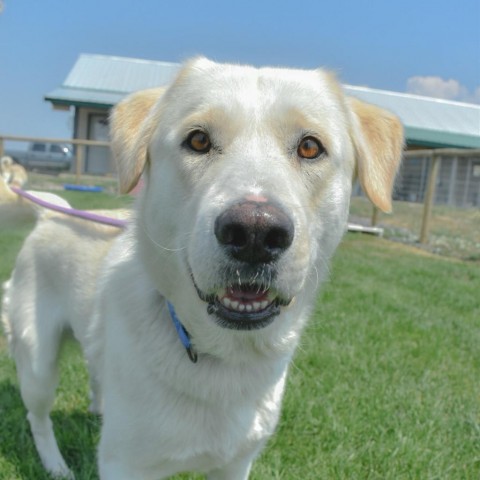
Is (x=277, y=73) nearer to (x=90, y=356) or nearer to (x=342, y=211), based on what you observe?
(x=342, y=211)

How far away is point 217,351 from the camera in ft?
7.68

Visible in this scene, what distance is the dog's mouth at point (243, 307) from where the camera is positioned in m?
2.02

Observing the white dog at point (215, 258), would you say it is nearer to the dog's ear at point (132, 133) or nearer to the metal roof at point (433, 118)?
the dog's ear at point (132, 133)

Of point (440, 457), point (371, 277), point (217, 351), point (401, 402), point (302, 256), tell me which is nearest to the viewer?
point (302, 256)

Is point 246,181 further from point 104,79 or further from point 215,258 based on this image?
point 104,79

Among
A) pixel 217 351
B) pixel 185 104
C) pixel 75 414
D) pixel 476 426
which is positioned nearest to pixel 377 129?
pixel 185 104

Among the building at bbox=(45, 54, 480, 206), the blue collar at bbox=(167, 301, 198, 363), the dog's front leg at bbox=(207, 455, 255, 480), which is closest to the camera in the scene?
the blue collar at bbox=(167, 301, 198, 363)

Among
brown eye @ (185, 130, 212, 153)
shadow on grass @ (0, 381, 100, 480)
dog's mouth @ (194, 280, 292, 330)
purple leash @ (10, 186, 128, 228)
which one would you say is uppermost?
brown eye @ (185, 130, 212, 153)

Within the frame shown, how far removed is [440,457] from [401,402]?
25.2 inches

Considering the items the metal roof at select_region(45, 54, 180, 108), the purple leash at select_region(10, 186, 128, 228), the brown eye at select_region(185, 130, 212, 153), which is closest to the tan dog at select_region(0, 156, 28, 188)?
the purple leash at select_region(10, 186, 128, 228)

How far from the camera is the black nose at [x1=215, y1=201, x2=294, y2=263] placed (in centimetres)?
174

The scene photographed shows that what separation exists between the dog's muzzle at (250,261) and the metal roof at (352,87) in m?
26.7

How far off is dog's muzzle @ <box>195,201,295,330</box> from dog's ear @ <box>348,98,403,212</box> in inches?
31.9

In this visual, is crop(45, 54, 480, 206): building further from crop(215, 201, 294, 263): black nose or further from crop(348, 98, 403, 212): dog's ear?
crop(215, 201, 294, 263): black nose
